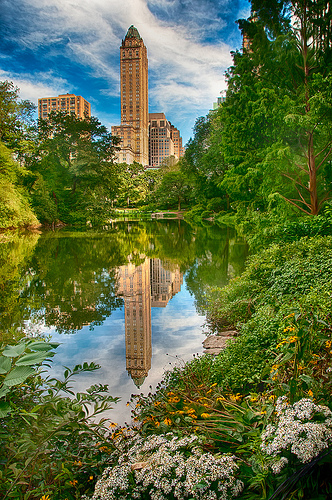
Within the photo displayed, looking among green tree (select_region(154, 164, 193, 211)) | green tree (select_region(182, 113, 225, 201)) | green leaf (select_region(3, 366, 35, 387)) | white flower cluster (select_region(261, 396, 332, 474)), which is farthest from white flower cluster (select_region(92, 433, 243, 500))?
green tree (select_region(154, 164, 193, 211))

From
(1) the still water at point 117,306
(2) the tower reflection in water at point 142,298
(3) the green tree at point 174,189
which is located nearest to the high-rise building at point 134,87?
(3) the green tree at point 174,189

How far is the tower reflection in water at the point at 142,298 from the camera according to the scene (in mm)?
4732

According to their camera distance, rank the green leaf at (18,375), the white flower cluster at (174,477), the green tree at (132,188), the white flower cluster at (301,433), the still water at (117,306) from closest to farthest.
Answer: the green leaf at (18,375)
the white flower cluster at (301,433)
the white flower cluster at (174,477)
the still water at (117,306)
the green tree at (132,188)

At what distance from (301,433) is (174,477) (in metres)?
0.68

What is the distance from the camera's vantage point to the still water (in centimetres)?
460

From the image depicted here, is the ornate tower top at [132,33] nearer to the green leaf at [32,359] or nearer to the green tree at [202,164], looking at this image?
the green tree at [202,164]

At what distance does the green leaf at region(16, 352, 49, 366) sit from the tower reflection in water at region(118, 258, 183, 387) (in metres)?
3.00

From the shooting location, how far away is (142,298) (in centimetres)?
798

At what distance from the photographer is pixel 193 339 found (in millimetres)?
5434

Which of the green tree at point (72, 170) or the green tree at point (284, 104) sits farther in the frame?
the green tree at point (72, 170)

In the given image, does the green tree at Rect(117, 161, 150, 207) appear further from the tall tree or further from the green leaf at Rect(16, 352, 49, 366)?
the green leaf at Rect(16, 352, 49, 366)

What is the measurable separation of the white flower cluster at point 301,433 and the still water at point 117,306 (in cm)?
171

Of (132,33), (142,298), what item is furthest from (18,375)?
(132,33)

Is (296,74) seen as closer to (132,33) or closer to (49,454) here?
(49,454)
